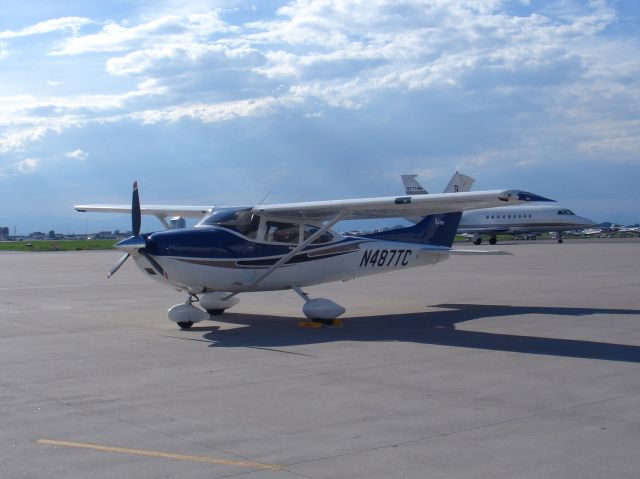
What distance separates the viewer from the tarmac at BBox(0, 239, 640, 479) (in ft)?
18.7

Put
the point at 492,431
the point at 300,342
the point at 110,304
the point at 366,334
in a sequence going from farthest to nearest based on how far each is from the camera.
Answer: the point at 110,304
the point at 366,334
the point at 300,342
the point at 492,431

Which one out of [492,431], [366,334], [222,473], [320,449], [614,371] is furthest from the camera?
[366,334]

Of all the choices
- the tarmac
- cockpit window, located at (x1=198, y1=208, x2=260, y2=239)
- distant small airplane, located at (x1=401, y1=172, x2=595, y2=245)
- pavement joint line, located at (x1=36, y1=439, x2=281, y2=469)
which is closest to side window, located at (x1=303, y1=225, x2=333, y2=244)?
cockpit window, located at (x1=198, y1=208, x2=260, y2=239)

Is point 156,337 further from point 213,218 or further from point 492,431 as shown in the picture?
point 492,431

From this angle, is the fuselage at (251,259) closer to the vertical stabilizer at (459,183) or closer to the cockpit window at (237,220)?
the cockpit window at (237,220)

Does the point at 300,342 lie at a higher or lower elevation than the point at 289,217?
lower

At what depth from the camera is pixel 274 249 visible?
46.1ft

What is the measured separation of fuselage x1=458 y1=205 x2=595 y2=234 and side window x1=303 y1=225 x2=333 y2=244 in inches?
2008

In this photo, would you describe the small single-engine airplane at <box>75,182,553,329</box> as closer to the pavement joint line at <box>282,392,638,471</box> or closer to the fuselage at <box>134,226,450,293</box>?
the fuselage at <box>134,226,450,293</box>

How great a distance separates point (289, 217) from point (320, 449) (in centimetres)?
864

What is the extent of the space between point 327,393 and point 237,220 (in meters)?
6.32

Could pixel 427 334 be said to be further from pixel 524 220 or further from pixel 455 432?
pixel 524 220

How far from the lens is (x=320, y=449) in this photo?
5.98m

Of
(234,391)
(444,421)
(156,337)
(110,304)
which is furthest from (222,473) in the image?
(110,304)
